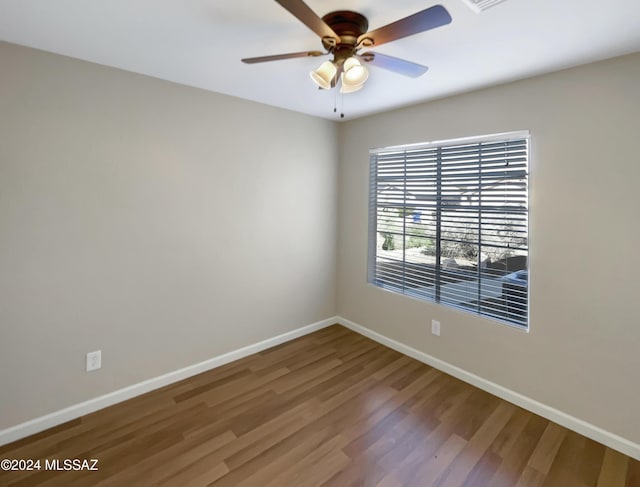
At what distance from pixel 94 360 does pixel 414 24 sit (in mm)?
2784

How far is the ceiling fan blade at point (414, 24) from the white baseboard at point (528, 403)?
2.52 metres

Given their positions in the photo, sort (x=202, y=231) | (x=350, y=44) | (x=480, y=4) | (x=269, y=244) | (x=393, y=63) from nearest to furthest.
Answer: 1. (x=480, y=4)
2. (x=350, y=44)
3. (x=393, y=63)
4. (x=202, y=231)
5. (x=269, y=244)

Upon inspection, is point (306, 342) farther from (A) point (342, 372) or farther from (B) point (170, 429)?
(B) point (170, 429)

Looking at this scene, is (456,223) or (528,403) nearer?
(528,403)

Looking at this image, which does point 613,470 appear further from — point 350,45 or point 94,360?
point 94,360

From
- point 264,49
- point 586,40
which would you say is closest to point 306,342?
point 264,49

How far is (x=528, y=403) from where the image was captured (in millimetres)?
2301

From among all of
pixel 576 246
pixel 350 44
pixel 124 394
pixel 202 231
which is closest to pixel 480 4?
pixel 350 44

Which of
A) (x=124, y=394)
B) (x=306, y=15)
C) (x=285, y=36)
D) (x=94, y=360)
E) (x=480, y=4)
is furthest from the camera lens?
(x=124, y=394)

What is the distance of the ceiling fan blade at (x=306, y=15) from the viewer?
3.69 ft

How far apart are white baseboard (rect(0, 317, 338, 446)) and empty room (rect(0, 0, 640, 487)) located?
0.05ft

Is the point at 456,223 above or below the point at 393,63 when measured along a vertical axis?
below

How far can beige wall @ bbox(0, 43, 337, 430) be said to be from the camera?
1.95 m

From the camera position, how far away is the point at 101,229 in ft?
7.22
